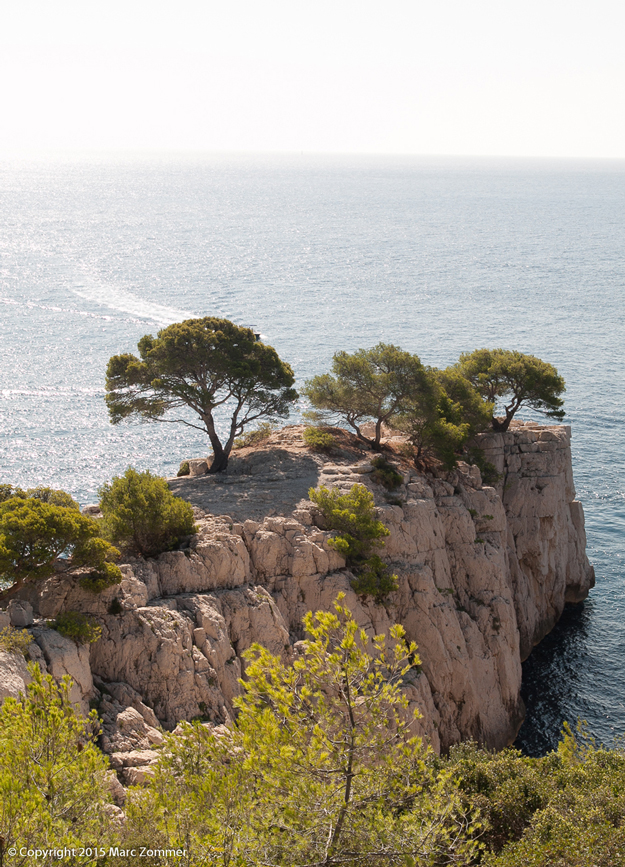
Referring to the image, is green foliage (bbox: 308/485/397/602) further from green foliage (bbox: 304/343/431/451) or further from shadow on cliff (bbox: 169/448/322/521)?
green foliage (bbox: 304/343/431/451)

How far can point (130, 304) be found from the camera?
145m

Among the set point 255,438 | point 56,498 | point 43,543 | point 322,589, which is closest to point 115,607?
point 43,543

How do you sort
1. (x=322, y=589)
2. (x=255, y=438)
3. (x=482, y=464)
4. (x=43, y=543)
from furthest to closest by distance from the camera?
(x=255, y=438)
(x=482, y=464)
(x=322, y=589)
(x=43, y=543)

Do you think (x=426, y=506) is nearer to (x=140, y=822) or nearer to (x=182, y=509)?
(x=182, y=509)

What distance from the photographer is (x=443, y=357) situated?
119000 mm

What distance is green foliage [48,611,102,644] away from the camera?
3306cm

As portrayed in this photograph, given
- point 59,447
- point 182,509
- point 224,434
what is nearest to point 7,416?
point 59,447

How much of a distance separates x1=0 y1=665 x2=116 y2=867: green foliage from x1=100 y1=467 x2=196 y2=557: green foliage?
18511mm

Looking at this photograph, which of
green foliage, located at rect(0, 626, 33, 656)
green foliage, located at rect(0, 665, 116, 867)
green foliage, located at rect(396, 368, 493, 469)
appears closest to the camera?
green foliage, located at rect(0, 665, 116, 867)

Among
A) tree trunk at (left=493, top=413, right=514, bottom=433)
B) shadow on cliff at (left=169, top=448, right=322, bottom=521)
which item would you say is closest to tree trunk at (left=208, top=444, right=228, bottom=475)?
shadow on cliff at (left=169, top=448, right=322, bottom=521)

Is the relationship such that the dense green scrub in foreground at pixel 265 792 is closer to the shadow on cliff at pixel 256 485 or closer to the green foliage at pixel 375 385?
the shadow on cliff at pixel 256 485

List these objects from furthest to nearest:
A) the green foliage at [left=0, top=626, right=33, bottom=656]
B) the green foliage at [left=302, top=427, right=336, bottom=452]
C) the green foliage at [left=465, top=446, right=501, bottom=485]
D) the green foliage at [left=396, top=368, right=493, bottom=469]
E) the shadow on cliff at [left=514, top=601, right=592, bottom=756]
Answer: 1. the green foliage at [left=465, top=446, right=501, bottom=485]
2. the green foliage at [left=302, top=427, right=336, bottom=452]
3. the green foliage at [left=396, top=368, right=493, bottom=469]
4. the shadow on cliff at [left=514, top=601, right=592, bottom=756]
5. the green foliage at [left=0, top=626, right=33, bottom=656]

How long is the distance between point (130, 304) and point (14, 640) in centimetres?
12196

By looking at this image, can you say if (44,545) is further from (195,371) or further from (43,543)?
(195,371)
